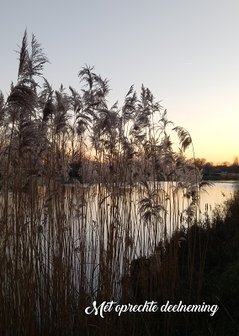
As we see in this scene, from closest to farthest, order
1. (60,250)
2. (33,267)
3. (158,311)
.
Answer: (33,267) → (60,250) → (158,311)

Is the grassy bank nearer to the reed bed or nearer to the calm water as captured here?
the reed bed

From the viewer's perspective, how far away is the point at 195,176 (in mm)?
5152

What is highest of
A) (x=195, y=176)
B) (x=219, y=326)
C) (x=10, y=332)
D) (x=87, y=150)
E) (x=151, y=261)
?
(x=87, y=150)

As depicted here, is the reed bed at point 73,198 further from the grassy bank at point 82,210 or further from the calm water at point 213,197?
A: the calm water at point 213,197

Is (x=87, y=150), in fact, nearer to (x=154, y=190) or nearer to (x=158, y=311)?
(x=154, y=190)

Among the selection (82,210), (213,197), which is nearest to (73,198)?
(82,210)

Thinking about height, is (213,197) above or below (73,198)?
below

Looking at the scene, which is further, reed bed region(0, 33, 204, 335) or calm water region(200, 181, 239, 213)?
calm water region(200, 181, 239, 213)

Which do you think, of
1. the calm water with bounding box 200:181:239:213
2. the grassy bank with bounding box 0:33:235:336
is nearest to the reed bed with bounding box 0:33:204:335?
the grassy bank with bounding box 0:33:235:336

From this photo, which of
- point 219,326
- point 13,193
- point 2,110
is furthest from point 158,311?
point 2,110

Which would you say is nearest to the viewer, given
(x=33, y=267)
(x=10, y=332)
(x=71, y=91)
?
(x=10, y=332)

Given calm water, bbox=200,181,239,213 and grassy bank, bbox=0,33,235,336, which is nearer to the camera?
grassy bank, bbox=0,33,235,336

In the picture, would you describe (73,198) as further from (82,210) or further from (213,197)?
(213,197)

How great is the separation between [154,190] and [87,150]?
0.96 m
